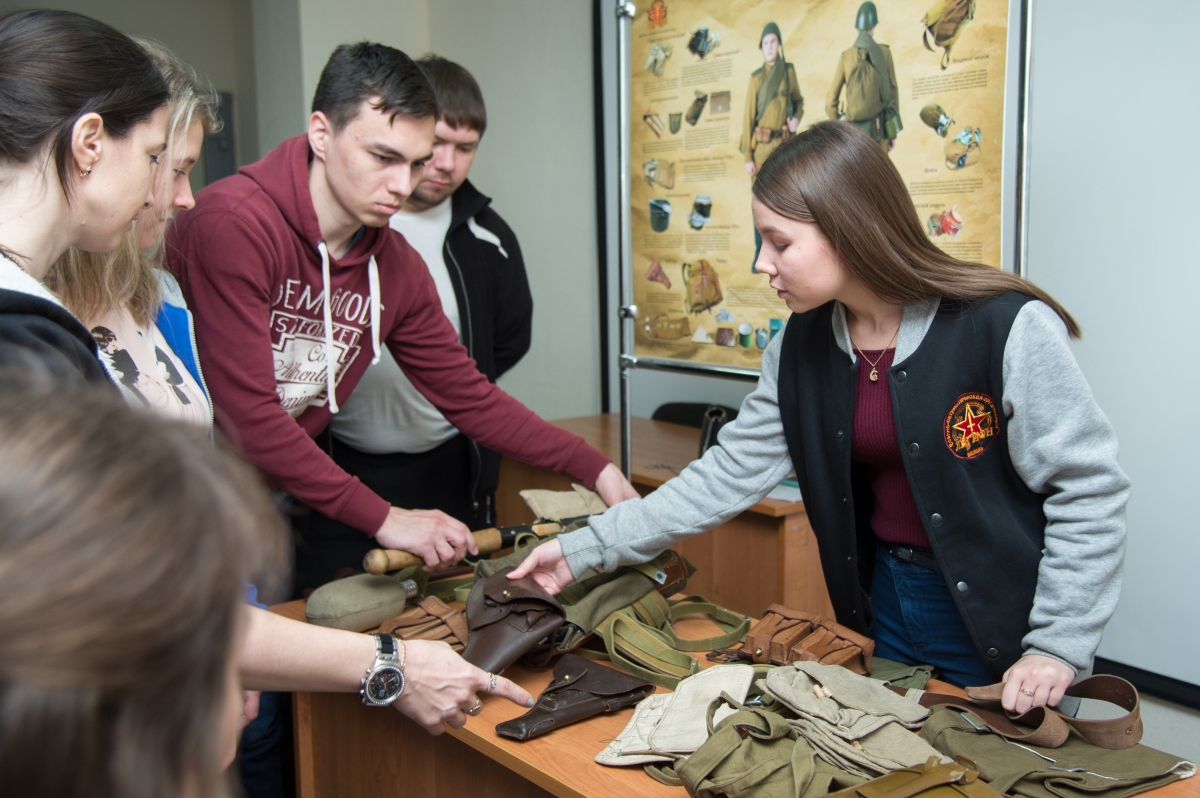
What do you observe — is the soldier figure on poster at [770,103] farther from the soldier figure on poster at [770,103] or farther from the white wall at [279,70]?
the white wall at [279,70]

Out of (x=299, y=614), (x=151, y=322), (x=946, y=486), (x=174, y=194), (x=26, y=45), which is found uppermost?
(x=26, y=45)

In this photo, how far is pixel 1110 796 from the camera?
114 cm

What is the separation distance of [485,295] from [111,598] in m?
2.51

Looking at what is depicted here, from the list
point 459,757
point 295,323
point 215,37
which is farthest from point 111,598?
point 215,37

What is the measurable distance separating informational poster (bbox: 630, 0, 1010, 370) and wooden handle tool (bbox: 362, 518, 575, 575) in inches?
38.4

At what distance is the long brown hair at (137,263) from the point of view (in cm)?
145

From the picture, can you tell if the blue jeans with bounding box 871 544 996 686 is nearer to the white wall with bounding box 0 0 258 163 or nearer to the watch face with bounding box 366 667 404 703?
the watch face with bounding box 366 667 404 703

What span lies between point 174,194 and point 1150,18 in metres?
2.55

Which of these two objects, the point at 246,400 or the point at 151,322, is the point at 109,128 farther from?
the point at 246,400

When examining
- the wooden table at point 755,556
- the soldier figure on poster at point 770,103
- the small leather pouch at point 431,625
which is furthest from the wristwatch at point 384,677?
the soldier figure on poster at point 770,103

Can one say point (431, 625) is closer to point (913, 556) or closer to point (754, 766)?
point (754, 766)

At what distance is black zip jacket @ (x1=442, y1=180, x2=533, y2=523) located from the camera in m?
2.83

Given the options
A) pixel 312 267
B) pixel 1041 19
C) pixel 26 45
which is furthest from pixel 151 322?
pixel 1041 19

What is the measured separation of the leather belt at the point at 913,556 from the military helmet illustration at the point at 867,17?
4.49 feet
